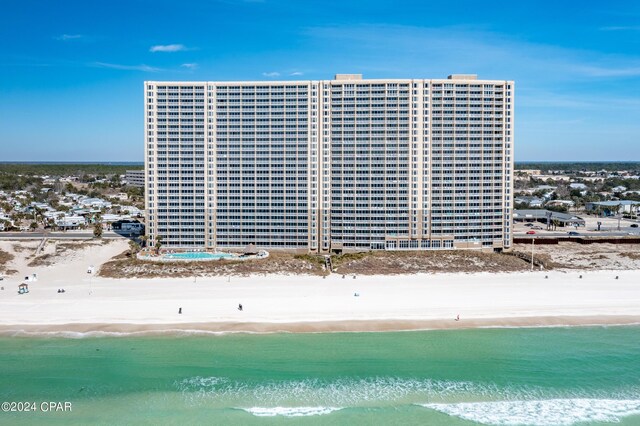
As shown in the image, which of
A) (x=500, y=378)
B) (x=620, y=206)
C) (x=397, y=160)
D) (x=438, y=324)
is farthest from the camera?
(x=620, y=206)

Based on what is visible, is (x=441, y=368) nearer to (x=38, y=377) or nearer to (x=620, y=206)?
(x=38, y=377)

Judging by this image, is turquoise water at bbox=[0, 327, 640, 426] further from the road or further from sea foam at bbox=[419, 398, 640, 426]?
the road

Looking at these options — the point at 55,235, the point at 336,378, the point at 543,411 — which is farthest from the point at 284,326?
the point at 55,235

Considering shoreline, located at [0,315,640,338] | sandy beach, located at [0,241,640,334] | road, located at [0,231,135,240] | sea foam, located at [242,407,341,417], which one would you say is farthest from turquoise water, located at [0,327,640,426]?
road, located at [0,231,135,240]

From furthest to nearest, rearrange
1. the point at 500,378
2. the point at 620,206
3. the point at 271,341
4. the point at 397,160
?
the point at 620,206
the point at 397,160
the point at 271,341
the point at 500,378

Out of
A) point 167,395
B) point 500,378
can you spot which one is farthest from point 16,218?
point 500,378

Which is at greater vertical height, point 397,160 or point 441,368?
point 397,160

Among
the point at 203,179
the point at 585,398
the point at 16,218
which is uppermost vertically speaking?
the point at 203,179

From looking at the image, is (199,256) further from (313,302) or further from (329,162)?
(313,302)
